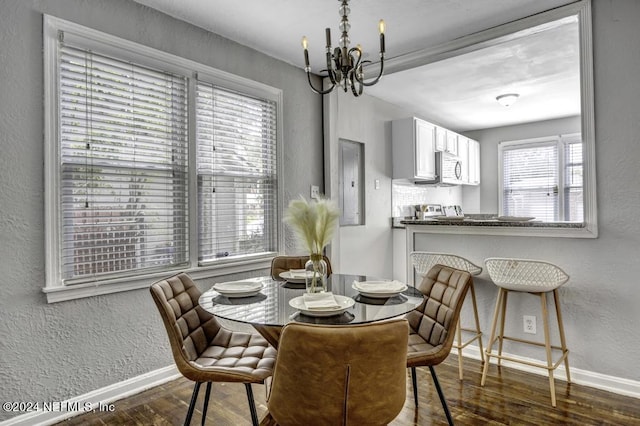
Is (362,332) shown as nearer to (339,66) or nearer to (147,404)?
(339,66)

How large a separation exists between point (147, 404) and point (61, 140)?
163 cm

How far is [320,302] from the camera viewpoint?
1.62 meters

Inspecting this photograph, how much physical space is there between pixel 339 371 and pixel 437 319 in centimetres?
98

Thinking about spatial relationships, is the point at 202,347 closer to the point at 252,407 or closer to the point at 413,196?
the point at 252,407

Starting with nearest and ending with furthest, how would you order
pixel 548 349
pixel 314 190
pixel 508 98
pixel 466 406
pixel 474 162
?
pixel 466 406, pixel 548 349, pixel 314 190, pixel 508 98, pixel 474 162

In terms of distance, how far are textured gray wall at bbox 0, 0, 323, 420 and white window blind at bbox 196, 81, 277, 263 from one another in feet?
1.86

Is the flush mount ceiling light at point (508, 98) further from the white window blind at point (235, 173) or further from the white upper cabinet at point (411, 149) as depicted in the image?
the white window blind at point (235, 173)

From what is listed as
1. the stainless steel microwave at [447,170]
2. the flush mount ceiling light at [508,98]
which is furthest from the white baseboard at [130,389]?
the flush mount ceiling light at [508,98]

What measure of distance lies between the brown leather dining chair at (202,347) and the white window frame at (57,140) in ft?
2.24

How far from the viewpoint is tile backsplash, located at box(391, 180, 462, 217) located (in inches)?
199

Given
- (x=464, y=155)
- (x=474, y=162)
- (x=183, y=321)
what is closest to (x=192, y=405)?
(x=183, y=321)

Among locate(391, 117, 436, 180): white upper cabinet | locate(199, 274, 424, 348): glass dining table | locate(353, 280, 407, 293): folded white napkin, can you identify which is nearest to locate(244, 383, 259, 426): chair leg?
locate(199, 274, 424, 348): glass dining table

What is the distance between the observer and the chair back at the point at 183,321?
5.53 ft

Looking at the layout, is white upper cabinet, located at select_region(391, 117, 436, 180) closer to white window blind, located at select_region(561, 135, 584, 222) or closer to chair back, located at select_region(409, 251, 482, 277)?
chair back, located at select_region(409, 251, 482, 277)
